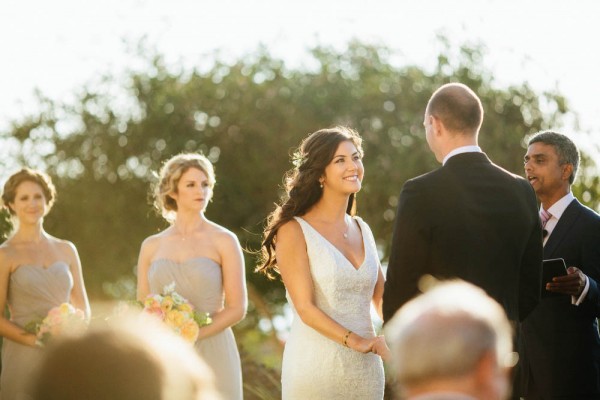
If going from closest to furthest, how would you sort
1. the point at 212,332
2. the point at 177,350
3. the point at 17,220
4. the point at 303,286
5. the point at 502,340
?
1. the point at 177,350
2. the point at 502,340
3. the point at 303,286
4. the point at 212,332
5. the point at 17,220

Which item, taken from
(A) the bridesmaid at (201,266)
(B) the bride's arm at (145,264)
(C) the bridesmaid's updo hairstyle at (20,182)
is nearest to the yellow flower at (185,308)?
(A) the bridesmaid at (201,266)

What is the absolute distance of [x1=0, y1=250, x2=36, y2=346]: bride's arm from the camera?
8.19 metres

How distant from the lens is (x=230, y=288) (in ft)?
24.1

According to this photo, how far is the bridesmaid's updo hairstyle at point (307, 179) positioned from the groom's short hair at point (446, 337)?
3.68 metres

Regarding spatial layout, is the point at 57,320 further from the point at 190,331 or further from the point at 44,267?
the point at 190,331

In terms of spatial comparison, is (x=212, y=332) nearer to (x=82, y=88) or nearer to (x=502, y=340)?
(x=502, y=340)

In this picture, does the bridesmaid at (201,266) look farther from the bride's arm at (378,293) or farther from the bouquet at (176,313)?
the bride's arm at (378,293)

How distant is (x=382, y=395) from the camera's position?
19.3 feet

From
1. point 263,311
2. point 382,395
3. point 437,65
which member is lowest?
point 263,311

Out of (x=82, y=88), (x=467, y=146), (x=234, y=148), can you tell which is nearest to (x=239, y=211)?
(x=234, y=148)

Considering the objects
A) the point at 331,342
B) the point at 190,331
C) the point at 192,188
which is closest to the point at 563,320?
the point at 331,342

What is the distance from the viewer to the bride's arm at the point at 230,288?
7223mm

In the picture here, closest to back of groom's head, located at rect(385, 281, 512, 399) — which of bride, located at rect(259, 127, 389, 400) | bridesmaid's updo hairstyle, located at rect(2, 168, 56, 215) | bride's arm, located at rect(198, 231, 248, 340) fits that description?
bride, located at rect(259, 127, 389, 400)

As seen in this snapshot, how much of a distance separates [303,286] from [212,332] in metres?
1.80
